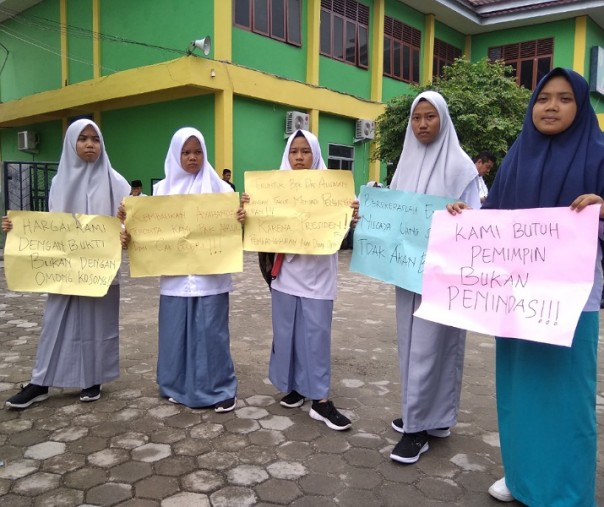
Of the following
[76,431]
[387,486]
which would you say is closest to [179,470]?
[76,431]

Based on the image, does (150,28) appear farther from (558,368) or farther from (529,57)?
(529,57)

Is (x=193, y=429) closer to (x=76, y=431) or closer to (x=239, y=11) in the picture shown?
(x=76, y=431)

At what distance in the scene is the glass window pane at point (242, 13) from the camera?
10.6 metres

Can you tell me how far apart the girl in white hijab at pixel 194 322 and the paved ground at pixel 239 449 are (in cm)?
13

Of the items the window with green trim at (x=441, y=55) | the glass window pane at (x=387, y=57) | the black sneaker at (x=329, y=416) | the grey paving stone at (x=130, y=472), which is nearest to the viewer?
the grey paving stone at (x=130, y=472)

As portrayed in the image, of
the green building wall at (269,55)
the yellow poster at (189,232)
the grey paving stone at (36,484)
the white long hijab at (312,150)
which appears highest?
the green building wall at (269,55)

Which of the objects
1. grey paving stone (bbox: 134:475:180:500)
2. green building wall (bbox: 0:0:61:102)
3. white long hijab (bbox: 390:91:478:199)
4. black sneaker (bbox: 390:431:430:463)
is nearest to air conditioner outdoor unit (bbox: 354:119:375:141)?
green building wall (bbox: 0:0:61:102)

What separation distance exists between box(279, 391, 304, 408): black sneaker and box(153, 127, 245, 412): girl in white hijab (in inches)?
11.6

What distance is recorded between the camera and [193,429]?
110 inches

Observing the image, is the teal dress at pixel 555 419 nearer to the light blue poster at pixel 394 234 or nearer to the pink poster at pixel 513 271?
the pink poster at pixel 513 271

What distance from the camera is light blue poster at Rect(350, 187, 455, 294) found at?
2.51m

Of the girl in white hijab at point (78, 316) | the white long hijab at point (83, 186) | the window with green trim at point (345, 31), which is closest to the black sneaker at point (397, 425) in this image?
the girl in white hijab at point (78, 316)

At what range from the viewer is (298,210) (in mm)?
2936

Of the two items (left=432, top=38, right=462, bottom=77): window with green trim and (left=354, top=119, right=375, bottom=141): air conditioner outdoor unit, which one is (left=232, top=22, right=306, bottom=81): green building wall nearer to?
(left=354, top=119, right=375, bottom=141): air conditioner outdoor unit
